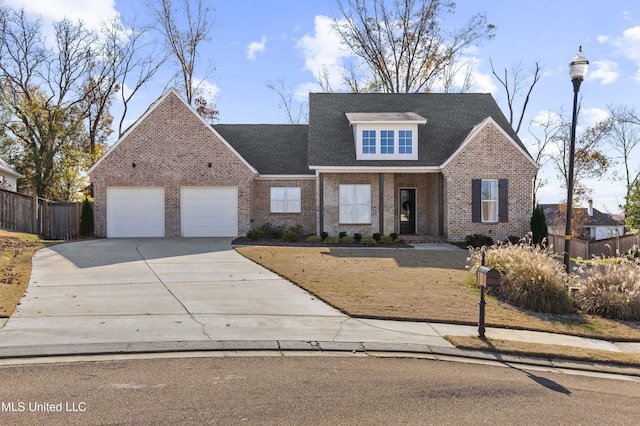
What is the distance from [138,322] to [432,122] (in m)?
19.9

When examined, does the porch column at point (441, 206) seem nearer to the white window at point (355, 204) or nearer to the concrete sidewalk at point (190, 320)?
the white window at point (355, 204)

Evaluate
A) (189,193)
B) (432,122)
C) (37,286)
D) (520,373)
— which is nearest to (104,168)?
(189,193)

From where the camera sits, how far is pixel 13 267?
11820mm

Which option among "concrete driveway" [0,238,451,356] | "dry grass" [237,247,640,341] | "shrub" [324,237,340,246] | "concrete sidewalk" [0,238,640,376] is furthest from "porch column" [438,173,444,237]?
"concrete sidewalk" [0,238,640,376]

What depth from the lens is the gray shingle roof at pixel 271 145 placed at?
23484mm

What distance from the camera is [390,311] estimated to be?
28.9 ft

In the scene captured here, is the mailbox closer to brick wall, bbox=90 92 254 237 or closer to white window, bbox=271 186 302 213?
brick wall, bbox=90 92 254 237

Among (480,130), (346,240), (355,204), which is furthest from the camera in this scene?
(355,204)

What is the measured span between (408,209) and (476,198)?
3683mm

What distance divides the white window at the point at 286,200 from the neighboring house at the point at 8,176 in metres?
16.3

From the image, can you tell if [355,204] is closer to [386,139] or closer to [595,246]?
[386,139]

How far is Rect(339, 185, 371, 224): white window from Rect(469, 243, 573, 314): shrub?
11.3 m

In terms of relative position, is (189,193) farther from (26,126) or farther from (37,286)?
Result: (26,126)

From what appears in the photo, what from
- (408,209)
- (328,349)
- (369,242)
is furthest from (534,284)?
(408,209)
